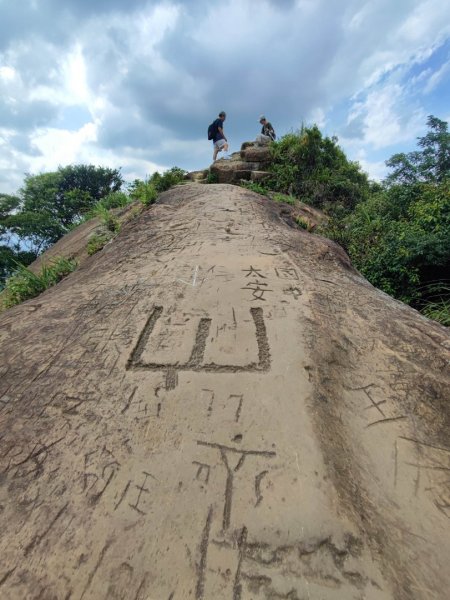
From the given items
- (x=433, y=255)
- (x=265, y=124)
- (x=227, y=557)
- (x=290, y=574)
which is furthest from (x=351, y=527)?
(x=265, y=124)

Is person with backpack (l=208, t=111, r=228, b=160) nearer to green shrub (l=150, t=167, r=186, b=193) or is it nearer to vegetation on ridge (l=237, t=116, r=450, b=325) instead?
vegetation on ridge (l=237, t=116, r=450, b=325)

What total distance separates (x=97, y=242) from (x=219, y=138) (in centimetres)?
608

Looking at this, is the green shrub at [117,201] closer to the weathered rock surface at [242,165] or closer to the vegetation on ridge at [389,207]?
the weathered rock surface at [242,165]

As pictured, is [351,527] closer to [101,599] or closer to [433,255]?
[101,599]

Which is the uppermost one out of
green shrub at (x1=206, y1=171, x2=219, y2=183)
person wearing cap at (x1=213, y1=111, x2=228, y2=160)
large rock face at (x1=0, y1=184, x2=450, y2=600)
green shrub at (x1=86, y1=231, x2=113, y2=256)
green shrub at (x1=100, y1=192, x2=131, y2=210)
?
person wearing cap at (x1=213, y1=111, x2=228, y2=160)

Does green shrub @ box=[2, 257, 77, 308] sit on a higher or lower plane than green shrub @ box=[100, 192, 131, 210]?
lower

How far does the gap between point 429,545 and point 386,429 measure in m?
0.61

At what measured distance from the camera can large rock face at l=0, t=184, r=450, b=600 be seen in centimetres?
145

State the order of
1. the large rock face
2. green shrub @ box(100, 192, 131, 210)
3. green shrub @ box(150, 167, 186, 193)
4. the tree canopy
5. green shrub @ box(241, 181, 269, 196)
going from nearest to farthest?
the large rock face
green shrub @ box(150, 167, 186, 193)
green shrub @ box(241, 181, 269, 196)
green shrub @ box(100, 192, 131, 210)
the tree canopy

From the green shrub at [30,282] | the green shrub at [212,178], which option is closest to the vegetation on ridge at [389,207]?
the green shrub at [212,178]

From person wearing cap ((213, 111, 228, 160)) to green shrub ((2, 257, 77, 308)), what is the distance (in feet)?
21.5

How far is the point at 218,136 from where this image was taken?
9.86 meters

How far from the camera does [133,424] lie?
2.03 meters

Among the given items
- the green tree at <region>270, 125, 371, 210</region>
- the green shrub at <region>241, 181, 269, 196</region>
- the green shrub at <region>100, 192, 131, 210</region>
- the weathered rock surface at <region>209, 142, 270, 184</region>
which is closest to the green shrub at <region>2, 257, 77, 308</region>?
the green shrub at <region>100, 192, 131, 210</region>
